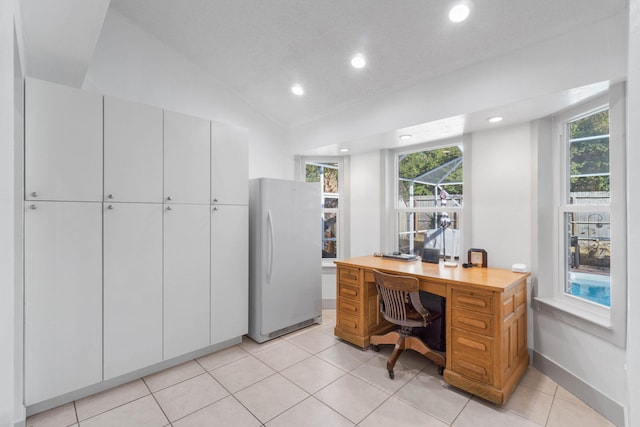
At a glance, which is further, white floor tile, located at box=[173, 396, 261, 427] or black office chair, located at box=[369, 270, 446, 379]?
black office chair, located at box=[369, 270, 446, 379]

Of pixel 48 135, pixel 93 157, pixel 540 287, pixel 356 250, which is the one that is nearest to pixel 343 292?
pixel 356 250

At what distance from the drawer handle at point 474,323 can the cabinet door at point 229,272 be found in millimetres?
1981

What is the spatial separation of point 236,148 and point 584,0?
272cm

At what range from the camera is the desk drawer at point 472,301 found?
2041 mm

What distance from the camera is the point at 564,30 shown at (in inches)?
75.2

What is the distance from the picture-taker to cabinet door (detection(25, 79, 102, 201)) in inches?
72.2

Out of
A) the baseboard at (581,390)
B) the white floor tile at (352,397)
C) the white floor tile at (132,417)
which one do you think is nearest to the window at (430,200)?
the baseboard at (581,390)

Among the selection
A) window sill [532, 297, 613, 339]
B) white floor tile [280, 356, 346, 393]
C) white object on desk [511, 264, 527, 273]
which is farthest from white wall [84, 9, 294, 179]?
window sill [532, 297, 613, 339]

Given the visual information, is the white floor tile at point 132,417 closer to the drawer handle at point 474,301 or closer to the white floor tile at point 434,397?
the white floor tile at point 434,397

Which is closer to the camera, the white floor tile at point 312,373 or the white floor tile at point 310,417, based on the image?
the white floor tile at point 310,417

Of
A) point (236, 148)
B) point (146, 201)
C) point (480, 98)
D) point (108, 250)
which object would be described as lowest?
point (108, 250)

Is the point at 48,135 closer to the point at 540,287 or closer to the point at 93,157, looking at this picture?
the point at 93,157

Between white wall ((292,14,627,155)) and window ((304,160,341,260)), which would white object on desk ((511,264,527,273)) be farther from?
window ((304,160,341,260))

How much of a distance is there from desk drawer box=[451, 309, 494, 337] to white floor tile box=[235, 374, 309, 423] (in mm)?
1245
